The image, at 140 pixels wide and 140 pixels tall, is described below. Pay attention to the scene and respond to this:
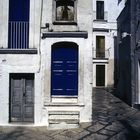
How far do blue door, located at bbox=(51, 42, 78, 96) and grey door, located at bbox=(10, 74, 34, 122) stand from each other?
1.06m

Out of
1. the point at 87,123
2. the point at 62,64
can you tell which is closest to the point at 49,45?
the point at 62,64

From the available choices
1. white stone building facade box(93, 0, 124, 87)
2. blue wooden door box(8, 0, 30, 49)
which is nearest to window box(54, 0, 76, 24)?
blue wooden door box(8, 0, 30, 49)

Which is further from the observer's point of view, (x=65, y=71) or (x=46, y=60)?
(x=65, y=71)

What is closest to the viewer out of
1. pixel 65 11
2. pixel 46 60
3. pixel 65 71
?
pixel 46 60

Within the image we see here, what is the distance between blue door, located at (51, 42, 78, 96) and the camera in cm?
1211

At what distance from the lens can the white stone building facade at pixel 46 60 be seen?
39.2 ft

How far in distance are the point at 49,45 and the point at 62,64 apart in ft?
3.29

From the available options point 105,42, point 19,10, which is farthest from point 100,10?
point 19,10

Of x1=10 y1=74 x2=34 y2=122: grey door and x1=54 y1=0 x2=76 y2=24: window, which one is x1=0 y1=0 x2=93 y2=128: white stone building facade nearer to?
x1=10 y1=74 x2=34 y2=122: grey door

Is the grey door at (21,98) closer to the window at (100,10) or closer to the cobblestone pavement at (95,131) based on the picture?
the cobblestone pavement at (95,131)

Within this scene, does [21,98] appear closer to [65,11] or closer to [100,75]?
[65,11]

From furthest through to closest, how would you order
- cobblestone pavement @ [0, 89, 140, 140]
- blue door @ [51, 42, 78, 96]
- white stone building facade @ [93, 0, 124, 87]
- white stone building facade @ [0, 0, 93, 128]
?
white stone building facade @ [93, 0, 124, 87], blue door @ [51, 42, 78, 96], white stone building facade @ [0, 0, 93, 128], cobblestone pavement @ [0, 89, 140, 140]

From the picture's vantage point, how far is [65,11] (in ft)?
40.8

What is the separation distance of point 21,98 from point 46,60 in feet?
6.72
